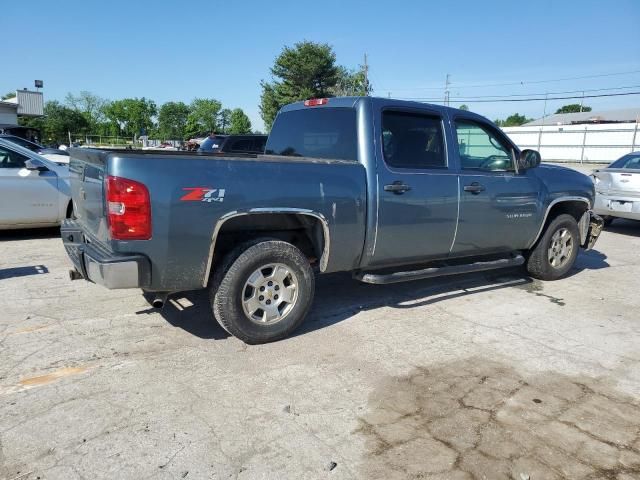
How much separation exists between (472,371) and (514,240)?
242 cm

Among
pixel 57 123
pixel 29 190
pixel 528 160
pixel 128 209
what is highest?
pixel 57 123

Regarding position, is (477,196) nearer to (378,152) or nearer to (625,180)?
(378,152)

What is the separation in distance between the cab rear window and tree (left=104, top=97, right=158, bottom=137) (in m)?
106

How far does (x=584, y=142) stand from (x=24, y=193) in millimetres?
38224

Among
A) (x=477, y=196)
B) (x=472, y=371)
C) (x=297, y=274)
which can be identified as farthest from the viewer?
(x=477, y=196)

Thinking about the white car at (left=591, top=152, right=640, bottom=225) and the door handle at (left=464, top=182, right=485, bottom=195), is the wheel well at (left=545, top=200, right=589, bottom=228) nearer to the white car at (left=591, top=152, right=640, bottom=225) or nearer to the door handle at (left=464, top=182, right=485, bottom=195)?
the door handle at (left=464, top=182, right=485, bottom=195)

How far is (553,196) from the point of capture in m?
5.95

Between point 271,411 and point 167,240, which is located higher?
point 167,240

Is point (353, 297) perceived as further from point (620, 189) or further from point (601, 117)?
point (601, 117)

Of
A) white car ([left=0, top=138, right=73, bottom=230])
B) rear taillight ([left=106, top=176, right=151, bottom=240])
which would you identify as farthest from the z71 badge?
white car ([left=0, top=138, right=73, bottom=230])

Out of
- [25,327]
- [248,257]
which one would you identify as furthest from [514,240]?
[25,327]

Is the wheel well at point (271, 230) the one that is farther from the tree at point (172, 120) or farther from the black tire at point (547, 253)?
the tree at point (172, 120)

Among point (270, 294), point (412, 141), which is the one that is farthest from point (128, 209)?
point (412, 141)

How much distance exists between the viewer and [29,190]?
7855mm
